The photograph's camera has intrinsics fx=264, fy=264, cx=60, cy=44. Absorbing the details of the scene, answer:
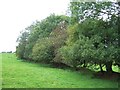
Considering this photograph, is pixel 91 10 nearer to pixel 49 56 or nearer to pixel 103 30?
pixel 103 30

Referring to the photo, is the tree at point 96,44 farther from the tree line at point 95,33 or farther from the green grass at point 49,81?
the green grass at point 49,81

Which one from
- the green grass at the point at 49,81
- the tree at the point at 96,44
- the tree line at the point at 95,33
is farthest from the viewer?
Answer: the tree line at the point at 95,33

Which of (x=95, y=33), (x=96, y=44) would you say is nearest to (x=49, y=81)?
(x=96, y=44)

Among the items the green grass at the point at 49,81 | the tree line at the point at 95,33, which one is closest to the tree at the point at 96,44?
the tree line at the point at 95,33

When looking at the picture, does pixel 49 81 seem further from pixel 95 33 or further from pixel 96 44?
pixel 95 33

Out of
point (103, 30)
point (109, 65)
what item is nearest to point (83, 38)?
point (103, 30)

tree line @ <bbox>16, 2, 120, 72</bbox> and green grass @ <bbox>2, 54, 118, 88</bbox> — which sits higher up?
tree line @ <bbox>16, 2, 120, 72</bbox>

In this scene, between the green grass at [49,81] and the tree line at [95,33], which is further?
the tree line at [95,33]

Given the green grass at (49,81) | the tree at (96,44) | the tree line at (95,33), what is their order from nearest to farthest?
the green grass at (49,81) → the tree at (96,44) → the tree line at (95,33)

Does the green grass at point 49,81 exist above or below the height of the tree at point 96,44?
below

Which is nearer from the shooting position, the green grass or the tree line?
the green grass

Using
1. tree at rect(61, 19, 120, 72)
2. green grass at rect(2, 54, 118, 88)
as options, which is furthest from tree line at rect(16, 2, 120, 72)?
green grass at rect(2, 54, 118, 88)

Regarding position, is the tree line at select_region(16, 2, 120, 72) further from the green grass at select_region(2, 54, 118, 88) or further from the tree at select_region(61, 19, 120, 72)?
the green grass at select_region(2, 54, 118, 88)

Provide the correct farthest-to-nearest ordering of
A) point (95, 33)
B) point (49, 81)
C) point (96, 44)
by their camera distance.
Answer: point (95, 33) → point (96, 44) → point (49, 81)
